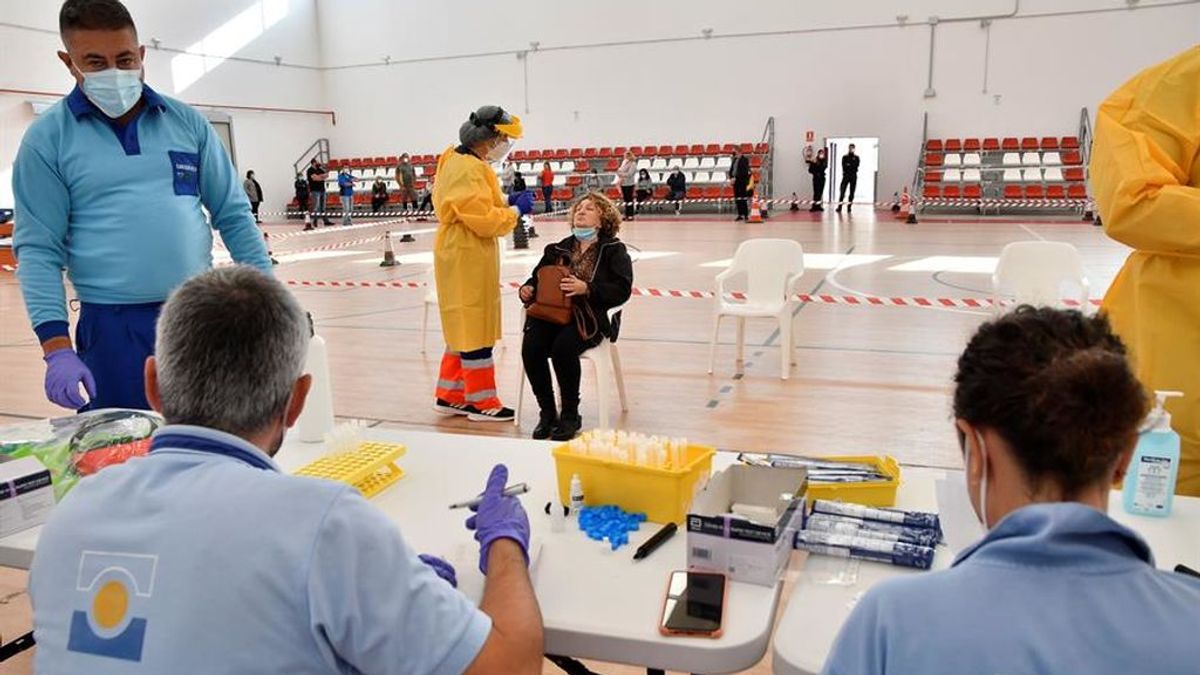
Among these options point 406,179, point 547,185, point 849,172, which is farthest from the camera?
point 406,179

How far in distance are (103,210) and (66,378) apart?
475mm

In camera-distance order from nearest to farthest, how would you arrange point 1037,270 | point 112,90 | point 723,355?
point 112,90, point 1037,270, point 723,355

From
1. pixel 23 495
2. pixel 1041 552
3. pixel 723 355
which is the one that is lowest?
pixel 723 355

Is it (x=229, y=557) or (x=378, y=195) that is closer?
(x=229, y=557)

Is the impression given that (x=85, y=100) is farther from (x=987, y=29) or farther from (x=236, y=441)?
(x=987, y=29)

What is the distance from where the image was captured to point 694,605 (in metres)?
1.31

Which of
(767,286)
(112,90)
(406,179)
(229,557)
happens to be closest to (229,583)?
(229,557)

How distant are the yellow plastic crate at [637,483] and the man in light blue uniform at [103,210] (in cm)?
124

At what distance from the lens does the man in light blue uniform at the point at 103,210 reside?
223 cm

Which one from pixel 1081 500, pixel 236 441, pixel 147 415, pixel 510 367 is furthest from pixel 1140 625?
pixel 510 367

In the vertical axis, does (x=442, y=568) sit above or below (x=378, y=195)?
below

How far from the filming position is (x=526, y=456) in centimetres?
202

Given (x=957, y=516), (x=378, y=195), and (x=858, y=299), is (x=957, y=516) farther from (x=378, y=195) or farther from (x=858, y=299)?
(x=378, y=195)

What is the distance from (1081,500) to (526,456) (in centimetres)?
133
